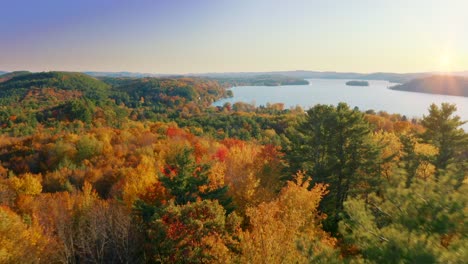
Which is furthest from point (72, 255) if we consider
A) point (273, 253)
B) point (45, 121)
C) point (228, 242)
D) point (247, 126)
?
point (45, 121)

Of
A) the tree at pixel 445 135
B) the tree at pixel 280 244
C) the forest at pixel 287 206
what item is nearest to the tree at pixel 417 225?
the forest at pixel 287 206

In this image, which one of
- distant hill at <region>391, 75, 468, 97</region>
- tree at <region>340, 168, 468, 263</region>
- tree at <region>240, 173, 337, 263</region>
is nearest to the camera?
tree at <region>340, 168, 468, 263</region>

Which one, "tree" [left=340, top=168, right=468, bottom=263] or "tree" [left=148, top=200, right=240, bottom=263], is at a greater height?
"tree" [left=340, top=168, right=468, bottom=263]

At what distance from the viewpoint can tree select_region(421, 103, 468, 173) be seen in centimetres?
2026

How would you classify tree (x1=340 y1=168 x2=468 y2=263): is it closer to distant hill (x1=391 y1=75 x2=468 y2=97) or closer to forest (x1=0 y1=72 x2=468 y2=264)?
forest (x1=0 y1=72 x2=468 y2=264)

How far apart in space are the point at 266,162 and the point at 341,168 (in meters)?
9.17

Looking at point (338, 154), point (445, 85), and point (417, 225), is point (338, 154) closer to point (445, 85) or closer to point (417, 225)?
point (417, 225)

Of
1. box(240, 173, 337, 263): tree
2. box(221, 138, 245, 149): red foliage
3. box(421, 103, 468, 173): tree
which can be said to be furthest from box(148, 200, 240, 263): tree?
box(221, 138, 245, 149): red foliage

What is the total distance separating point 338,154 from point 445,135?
294 inches

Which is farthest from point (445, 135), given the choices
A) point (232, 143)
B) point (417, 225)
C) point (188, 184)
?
point (232, 143)

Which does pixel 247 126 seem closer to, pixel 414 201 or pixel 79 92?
pixel 414 201

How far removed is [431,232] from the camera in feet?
23.4

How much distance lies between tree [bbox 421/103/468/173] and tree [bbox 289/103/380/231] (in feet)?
13.8

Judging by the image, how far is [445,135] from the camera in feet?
69.7
